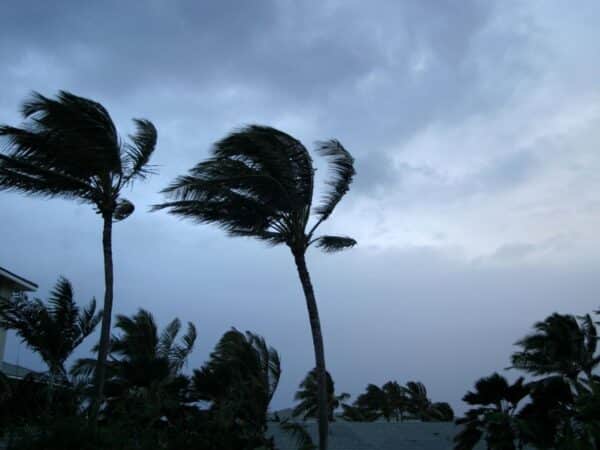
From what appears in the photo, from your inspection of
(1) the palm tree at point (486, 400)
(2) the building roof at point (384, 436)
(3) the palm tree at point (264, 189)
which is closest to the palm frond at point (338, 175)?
(3) the palm tree at point (264, 189)

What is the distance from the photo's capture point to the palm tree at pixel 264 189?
14.3m

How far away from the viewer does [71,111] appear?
1412 cm

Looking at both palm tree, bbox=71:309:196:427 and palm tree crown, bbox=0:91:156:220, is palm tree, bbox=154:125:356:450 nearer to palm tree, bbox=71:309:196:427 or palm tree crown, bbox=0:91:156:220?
palm tree crown, bbox=0:91:156:220

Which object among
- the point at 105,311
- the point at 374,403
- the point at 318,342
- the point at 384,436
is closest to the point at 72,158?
the point at 105,311

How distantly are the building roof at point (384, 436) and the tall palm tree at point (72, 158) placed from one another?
22.6 m

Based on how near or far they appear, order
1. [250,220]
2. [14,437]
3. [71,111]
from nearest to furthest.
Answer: [14,437] < [71,111] < [250,220]

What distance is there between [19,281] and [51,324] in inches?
370

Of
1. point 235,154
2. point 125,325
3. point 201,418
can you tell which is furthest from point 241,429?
point 125,325

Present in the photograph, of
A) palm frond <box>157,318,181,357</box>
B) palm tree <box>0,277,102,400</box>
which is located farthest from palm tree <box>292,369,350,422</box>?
palm tree <box>0,277,102,400</box>

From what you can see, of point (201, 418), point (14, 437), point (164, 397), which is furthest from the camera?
point (164, 397)

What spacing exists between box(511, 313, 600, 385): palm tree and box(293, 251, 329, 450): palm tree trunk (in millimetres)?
13541

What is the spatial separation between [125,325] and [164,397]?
15.5 feet

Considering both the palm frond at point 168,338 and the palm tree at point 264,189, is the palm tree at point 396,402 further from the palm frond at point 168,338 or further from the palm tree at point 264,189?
the palm tree at point 264,189

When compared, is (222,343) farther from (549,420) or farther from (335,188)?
(549,420)
